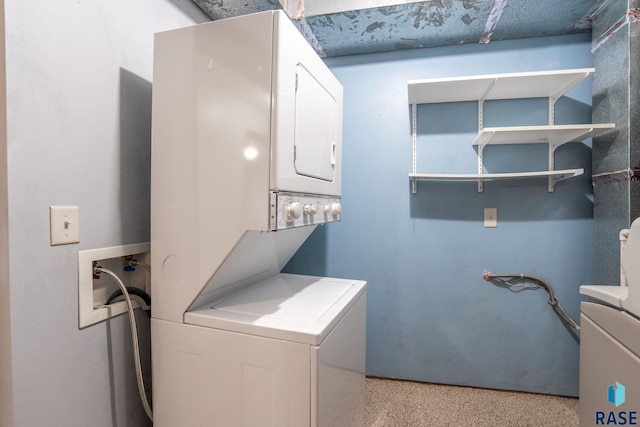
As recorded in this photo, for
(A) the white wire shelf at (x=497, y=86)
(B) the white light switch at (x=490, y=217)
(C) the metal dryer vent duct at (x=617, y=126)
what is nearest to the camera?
(C) the metal dryer vent duct at (x=617, y=126)

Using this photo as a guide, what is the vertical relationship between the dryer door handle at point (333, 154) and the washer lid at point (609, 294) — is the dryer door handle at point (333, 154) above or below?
above

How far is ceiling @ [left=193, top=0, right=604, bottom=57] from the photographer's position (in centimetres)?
175

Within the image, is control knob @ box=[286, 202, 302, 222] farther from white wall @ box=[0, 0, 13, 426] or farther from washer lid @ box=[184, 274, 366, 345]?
white wall @ box=[0, 0, 13, 426]

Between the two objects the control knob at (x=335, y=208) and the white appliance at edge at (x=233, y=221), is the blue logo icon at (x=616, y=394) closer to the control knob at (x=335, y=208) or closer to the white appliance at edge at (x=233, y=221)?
the white appliance at edge at (x=233, y=221)

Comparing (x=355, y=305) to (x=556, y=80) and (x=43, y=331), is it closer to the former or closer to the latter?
(x=43, y=331)

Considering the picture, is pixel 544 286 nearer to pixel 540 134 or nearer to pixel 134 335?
pixel 540 134

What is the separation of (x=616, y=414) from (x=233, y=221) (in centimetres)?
149

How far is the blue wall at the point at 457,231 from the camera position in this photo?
2.10m

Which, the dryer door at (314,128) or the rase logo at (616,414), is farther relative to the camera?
the dryer door at (314,128)

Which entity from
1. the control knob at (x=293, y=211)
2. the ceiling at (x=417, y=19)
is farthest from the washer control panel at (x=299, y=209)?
the ceiling at (x=417, y=19)

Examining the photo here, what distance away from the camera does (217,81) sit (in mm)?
Answer: 1135

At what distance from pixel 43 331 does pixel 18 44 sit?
0.95 metres

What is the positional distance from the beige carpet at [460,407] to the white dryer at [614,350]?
31.5 inches

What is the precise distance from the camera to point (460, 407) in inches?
80.0
